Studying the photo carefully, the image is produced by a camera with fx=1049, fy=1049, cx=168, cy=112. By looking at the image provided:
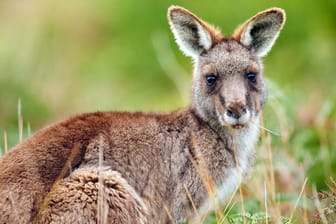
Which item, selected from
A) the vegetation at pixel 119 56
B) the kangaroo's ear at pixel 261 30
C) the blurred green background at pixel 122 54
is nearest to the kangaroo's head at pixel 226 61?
the kangaroo's ear at pixel 261 30

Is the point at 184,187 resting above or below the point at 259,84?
below

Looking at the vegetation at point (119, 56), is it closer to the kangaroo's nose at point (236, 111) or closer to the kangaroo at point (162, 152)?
the kangaroo at point (162, 152)

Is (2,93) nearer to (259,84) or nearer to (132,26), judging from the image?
(132,26)

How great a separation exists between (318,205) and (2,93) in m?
8.78

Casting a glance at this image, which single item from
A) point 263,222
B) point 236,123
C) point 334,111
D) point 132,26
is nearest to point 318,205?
point 263,222

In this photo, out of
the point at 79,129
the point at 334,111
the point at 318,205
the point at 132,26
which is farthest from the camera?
the point at 132,26

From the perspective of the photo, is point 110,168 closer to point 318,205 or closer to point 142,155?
point 142,155

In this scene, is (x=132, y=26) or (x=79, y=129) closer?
(x=79, y=129)

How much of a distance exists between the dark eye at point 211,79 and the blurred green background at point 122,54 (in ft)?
19.8

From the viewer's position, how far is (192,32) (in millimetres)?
11617

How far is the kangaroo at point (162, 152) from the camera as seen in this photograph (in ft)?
31.9

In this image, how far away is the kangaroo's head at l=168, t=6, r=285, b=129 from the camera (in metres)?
11.0

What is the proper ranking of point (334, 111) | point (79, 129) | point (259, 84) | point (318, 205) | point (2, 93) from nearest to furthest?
point (318, 205), point (79, 129), point (259, 84), point (334, 111), point (2, 93)

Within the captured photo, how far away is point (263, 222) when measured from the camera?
10.0 m
